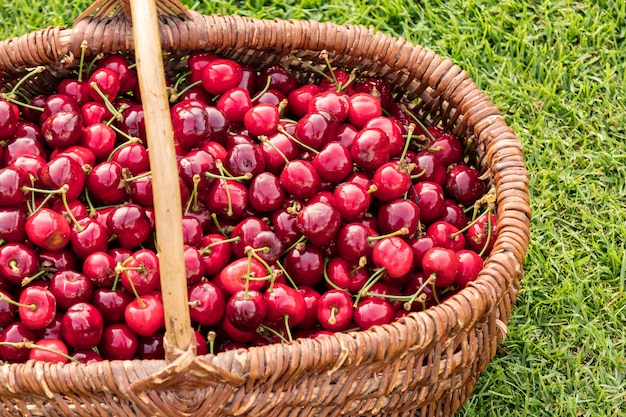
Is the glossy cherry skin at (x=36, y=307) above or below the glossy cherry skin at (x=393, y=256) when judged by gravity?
above

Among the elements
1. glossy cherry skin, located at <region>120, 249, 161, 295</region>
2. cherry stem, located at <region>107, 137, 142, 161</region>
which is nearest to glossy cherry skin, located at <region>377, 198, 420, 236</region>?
glossy cherry skin, located at <region>120, 249, 161, 295</region>

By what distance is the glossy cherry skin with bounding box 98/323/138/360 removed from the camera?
177cm

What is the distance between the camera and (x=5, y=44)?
2.24 m

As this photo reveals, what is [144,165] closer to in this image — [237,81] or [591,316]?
[237,81]

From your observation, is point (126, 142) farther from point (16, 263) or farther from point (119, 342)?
point (119, 342)

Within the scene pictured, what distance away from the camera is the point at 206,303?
1780 mm

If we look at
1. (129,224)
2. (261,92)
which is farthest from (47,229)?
(261,92)

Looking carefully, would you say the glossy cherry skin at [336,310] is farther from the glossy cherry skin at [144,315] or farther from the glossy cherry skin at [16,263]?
the glossy cherry skin at [16,263]

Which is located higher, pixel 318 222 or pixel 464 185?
pixel 318 222

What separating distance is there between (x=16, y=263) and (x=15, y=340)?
6.8 inches

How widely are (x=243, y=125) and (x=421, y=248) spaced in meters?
0.63

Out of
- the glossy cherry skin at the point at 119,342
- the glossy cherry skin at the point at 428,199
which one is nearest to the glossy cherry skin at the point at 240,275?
the glossy cherry skin at the point at 119,342

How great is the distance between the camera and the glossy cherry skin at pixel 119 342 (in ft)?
5.80

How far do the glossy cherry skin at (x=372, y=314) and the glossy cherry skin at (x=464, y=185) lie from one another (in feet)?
1.43
